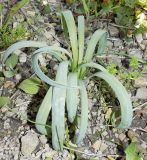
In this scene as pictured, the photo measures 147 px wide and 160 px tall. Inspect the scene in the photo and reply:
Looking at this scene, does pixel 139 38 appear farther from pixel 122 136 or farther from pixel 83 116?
pixel 83 116

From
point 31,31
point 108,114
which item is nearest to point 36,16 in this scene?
point 31,31

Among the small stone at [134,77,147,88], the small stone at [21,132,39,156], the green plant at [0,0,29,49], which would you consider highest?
the green plant at [0,0,29,49]

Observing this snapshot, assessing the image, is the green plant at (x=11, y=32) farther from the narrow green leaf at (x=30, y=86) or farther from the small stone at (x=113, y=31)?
the small stone at (x=113, y=31)

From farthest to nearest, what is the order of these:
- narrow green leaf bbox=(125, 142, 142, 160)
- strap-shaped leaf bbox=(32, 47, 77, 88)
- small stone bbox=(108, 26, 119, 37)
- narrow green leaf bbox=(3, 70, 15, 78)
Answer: small stone bbox=(108, 26, 119, 37), narrow green leaf bbox=(3, 70, 15, 78), narrow green leaf bbox=(125, 142, 142, 160), strap-shaped leaf bbox=(32, 47, 77, 88)

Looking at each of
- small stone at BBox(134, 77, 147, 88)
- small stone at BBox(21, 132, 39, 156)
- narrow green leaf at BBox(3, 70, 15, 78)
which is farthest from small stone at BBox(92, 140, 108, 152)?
narrow green leaf at BBox(3, 70, 15, 78)

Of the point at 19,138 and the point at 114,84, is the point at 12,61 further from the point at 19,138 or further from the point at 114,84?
the point at 114,84

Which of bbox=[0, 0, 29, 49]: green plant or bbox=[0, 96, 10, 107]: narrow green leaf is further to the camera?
bbox=[0, 0, 29, 49]: green plant

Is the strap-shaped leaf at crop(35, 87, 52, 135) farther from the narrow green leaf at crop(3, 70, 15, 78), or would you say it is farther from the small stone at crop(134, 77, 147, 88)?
the small stone at crop(134, 77, 147, 88)

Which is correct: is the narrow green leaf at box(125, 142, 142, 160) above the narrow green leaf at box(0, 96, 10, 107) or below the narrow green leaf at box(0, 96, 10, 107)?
below
